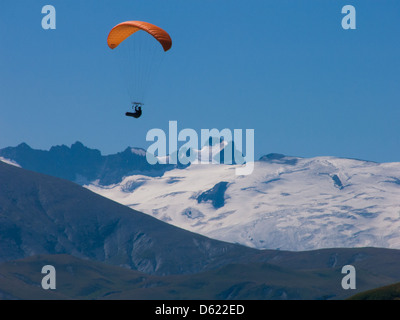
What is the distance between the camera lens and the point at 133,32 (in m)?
125

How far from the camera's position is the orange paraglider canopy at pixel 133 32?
118938mm

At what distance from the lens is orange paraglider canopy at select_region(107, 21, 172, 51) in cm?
11894
